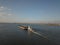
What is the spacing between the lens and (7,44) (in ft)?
90.7

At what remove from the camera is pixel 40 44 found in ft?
93.9

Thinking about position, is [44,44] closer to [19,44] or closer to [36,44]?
[36,44]

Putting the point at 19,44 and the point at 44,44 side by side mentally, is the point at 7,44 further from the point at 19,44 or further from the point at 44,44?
the point at 44,44

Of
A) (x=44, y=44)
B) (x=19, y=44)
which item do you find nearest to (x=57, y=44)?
(x=44, y=44)

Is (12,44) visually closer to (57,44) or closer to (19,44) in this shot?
(19,44)

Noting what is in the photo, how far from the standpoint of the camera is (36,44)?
28719 mm

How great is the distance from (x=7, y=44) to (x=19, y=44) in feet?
10.7

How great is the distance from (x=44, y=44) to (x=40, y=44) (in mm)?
1137

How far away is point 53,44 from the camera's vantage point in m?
29.3

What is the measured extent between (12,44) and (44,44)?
29.4 feet

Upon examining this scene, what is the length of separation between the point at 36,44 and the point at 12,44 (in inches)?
265

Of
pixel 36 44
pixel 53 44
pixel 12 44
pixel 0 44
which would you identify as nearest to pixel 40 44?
pixel 36 44

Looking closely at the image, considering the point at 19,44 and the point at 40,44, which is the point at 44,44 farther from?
the point at 19,44

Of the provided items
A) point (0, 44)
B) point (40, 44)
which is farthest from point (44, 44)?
point (0, 44)
